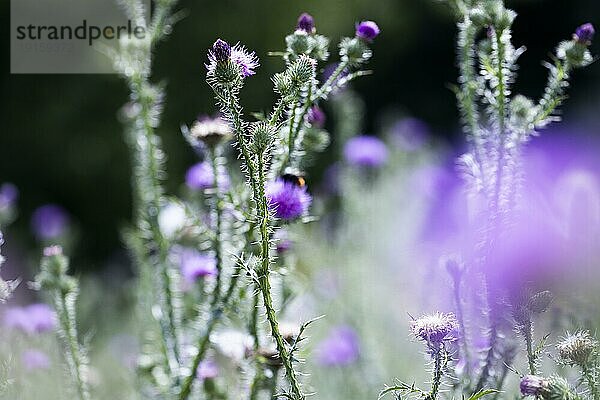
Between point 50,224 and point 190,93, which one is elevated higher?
point 190,93

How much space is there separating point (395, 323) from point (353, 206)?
319mm

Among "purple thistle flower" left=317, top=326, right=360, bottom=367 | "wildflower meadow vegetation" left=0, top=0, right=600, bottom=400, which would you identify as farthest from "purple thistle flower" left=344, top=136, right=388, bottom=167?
"purple thistle flower" left=317, top=326, right=360, bottom=367

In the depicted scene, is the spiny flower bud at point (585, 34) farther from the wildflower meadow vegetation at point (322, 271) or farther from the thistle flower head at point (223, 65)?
the thistle flower head at point (223, 65)

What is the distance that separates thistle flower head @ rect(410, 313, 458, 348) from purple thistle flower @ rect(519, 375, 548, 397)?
0.07m

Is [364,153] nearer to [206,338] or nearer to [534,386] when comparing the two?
[206,338]

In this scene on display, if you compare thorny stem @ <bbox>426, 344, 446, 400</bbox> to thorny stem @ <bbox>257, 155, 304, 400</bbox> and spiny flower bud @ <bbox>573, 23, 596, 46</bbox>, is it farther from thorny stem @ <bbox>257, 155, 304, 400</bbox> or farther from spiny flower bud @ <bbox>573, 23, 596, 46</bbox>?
spiny flower bud @ <bbox>573, 23, 596, 46</bbox>

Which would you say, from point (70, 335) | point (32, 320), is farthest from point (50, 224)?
point (70, 335)

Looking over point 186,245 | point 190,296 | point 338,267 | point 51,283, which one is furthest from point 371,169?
point 51,283

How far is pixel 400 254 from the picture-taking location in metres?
2.60

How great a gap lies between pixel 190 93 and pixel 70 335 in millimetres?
3322

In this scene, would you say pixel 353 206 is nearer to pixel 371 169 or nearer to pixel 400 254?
pixel 371 169

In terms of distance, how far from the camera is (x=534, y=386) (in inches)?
29.4

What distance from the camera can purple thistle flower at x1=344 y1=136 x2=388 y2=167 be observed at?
7.47ft

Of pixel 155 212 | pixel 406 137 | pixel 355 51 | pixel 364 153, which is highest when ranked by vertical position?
pixel 406 137
